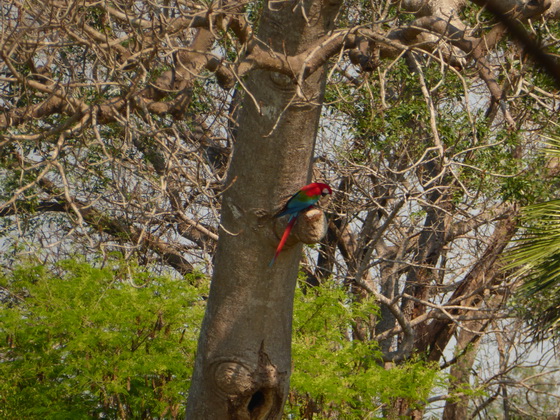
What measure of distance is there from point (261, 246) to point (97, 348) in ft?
6.57

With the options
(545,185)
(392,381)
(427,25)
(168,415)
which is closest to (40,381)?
(168,415)

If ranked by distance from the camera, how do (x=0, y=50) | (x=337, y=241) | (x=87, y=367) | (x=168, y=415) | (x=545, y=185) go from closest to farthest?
(x=0, y=50) < (x=87, y=367) < (x=168, y=415) < (x=545, y=185) < (x=337, y=241)

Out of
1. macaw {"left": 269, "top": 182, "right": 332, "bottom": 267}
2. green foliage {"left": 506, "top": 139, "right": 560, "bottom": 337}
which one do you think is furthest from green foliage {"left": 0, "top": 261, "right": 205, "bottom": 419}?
green foliage {"left": 506, "top": 139, "right": 560, "bottom": 337}

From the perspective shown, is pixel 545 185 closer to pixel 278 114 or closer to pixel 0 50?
pixel 278 114

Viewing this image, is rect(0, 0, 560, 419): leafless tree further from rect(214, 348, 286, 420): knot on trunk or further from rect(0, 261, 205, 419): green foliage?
rect(0, 261, 205, 419): green foliage

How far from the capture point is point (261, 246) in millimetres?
4344

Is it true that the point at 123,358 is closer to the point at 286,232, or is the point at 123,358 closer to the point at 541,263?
the point at 286,232

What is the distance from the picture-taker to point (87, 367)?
553 cm

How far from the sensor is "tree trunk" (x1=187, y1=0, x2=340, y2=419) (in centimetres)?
424

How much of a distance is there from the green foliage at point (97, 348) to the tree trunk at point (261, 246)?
1.08m

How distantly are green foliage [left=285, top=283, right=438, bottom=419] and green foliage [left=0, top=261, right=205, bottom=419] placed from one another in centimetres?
86

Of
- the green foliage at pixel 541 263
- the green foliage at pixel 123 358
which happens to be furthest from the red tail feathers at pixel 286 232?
the green foliage at pixel 541 263

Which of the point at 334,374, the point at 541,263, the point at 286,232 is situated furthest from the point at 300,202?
the point at 541,263

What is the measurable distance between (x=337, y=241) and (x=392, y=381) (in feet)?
13.7
